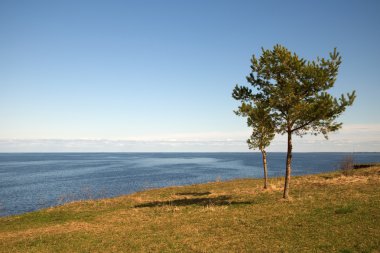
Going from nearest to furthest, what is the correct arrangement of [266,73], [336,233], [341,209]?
1. [336,233]
2. [341,209]
3. [266,73]

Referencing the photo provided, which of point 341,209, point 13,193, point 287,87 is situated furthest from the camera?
point 13,193

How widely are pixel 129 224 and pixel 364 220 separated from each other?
16.1m

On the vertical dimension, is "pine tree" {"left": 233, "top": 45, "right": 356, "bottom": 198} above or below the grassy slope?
above

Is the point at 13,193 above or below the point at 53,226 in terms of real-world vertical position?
below

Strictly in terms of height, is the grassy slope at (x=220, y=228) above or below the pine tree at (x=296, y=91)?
below

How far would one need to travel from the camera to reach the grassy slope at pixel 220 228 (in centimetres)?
1630

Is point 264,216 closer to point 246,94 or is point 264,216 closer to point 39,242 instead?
point 246,94

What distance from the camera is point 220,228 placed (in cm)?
Result: 2028

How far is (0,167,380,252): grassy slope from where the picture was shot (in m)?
16.3

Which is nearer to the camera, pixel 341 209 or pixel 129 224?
pixel 341 209

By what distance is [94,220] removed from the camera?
2675cm

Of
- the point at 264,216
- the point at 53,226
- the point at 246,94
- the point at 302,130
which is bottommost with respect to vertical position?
the point at 53,226

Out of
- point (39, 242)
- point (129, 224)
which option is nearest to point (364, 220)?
point (129, 224)

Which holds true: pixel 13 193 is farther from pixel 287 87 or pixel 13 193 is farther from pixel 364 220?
pixel 364 220
